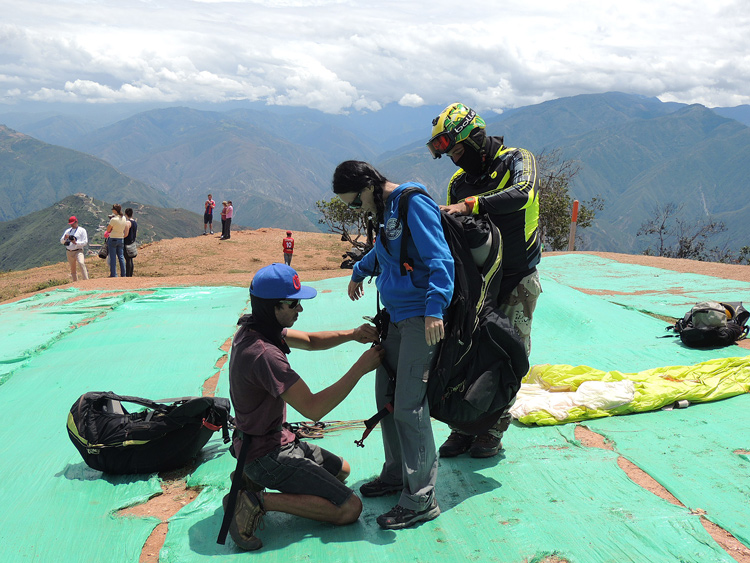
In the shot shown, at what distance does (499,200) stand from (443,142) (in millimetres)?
507

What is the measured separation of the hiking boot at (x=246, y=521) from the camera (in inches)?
107

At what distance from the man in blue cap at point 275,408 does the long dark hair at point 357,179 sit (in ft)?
1.64

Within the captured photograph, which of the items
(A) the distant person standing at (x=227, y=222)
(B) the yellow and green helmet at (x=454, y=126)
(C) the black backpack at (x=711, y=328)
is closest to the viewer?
(B) the yellow and green helmet at (x=454, y=126)

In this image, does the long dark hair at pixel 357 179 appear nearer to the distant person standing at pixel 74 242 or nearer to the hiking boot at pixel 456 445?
the hiking boot at pixel 456 445

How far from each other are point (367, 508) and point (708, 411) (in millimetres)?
2699

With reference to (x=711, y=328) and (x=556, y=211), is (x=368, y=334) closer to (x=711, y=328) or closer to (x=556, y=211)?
(x=711, y=328)

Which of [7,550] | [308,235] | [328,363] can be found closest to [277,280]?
[7,550]

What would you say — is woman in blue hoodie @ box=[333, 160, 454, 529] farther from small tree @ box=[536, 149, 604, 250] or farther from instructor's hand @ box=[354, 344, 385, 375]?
small tree @ box=[536, 149, 604, 250]

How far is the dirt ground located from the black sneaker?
0.61 m

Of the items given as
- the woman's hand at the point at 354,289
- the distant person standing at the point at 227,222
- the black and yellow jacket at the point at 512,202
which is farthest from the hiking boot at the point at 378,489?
the distant person standing at the point at 227,222

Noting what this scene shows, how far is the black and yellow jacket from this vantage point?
313cm

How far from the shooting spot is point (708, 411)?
4.06m

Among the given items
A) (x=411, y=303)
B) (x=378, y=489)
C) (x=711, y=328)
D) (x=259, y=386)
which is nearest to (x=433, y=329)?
(x=411, y=303)

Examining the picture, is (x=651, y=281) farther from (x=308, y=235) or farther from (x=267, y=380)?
(x=308, y=235)
